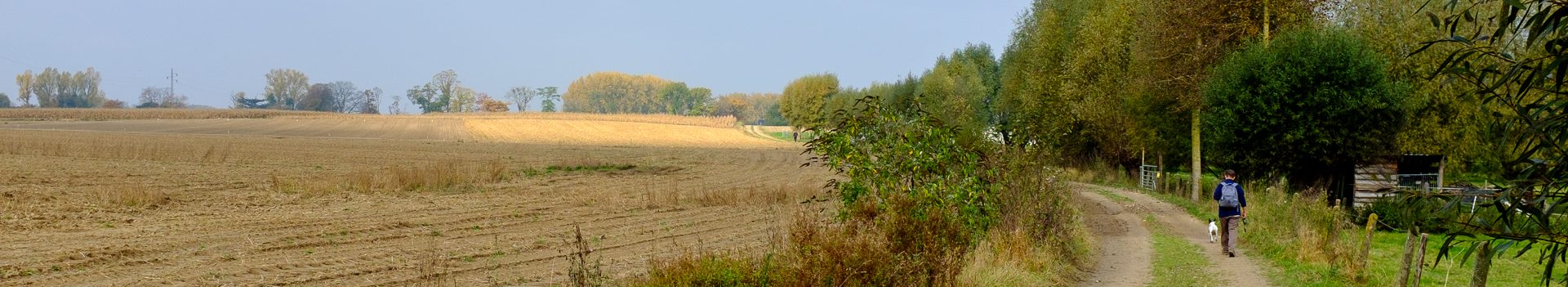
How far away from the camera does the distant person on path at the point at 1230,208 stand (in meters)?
15.6

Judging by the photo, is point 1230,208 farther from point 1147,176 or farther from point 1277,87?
point 1147,176

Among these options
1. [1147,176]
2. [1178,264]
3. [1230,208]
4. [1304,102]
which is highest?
[1304,102]

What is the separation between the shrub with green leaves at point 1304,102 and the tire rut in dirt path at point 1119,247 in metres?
3.59

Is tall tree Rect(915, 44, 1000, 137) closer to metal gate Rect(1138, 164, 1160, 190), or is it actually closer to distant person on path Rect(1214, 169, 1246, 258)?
metal gate Rect(1138, 164, 1160, 190)

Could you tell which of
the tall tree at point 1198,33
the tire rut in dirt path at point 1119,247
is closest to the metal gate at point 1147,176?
the tall tree at point 1198,33

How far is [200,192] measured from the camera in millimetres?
26281

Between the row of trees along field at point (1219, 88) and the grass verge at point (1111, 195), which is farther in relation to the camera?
the grass verge at point (1111, 195)

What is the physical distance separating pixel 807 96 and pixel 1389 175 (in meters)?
96.3

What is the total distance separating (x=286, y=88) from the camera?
19750cm

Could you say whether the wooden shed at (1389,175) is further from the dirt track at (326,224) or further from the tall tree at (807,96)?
the tall tree at (807,96)

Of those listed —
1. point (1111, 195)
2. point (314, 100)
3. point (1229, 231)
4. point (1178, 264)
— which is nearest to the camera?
point (1178, 264)

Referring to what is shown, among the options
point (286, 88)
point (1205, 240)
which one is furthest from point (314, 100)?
point (1205, 240)

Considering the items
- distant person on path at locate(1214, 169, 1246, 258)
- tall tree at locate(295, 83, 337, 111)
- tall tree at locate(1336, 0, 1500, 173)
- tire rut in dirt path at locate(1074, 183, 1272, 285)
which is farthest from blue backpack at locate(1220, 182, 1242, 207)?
tall tree at locate(295, 83, 337, 111)

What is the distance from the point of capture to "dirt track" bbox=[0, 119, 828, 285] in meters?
13.1
